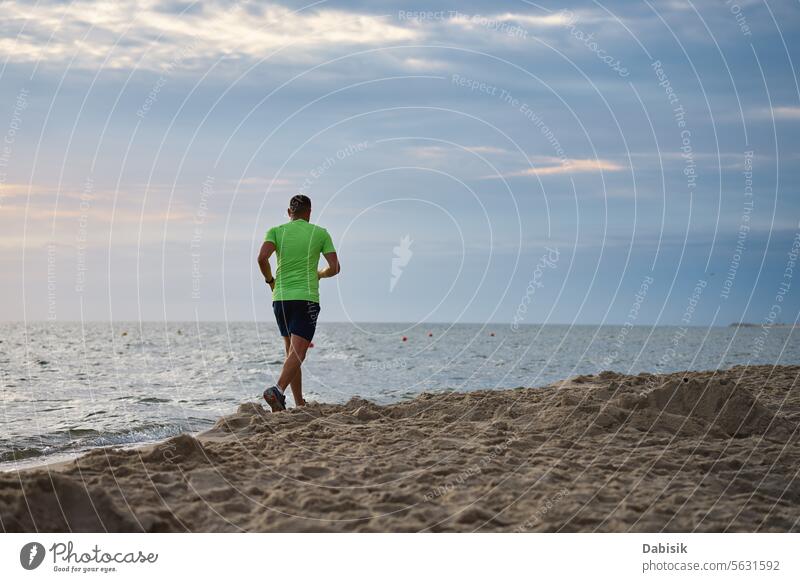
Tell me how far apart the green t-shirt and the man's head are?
0.15 m

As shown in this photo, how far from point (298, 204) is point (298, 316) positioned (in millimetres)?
1468

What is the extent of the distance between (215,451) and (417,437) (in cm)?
193

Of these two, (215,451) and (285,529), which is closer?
(285,529)

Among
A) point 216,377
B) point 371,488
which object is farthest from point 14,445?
point 216,377

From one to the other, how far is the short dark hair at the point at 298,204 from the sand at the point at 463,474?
276cm

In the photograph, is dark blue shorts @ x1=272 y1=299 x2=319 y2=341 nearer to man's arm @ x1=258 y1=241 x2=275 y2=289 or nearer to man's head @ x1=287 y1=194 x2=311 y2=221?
man's arm @ x1=258 y1=241 x2=275 y2=289

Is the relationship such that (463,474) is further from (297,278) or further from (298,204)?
(298,204)

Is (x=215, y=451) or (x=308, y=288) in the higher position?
(x=308, y=288)

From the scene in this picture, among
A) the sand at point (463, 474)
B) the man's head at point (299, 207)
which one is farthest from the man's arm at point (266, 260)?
the sand at point (463, 474)

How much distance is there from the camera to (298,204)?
9.71 metres

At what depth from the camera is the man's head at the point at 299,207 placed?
9711mm

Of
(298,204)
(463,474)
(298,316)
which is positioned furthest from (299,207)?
(463,474)

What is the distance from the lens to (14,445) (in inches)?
396
